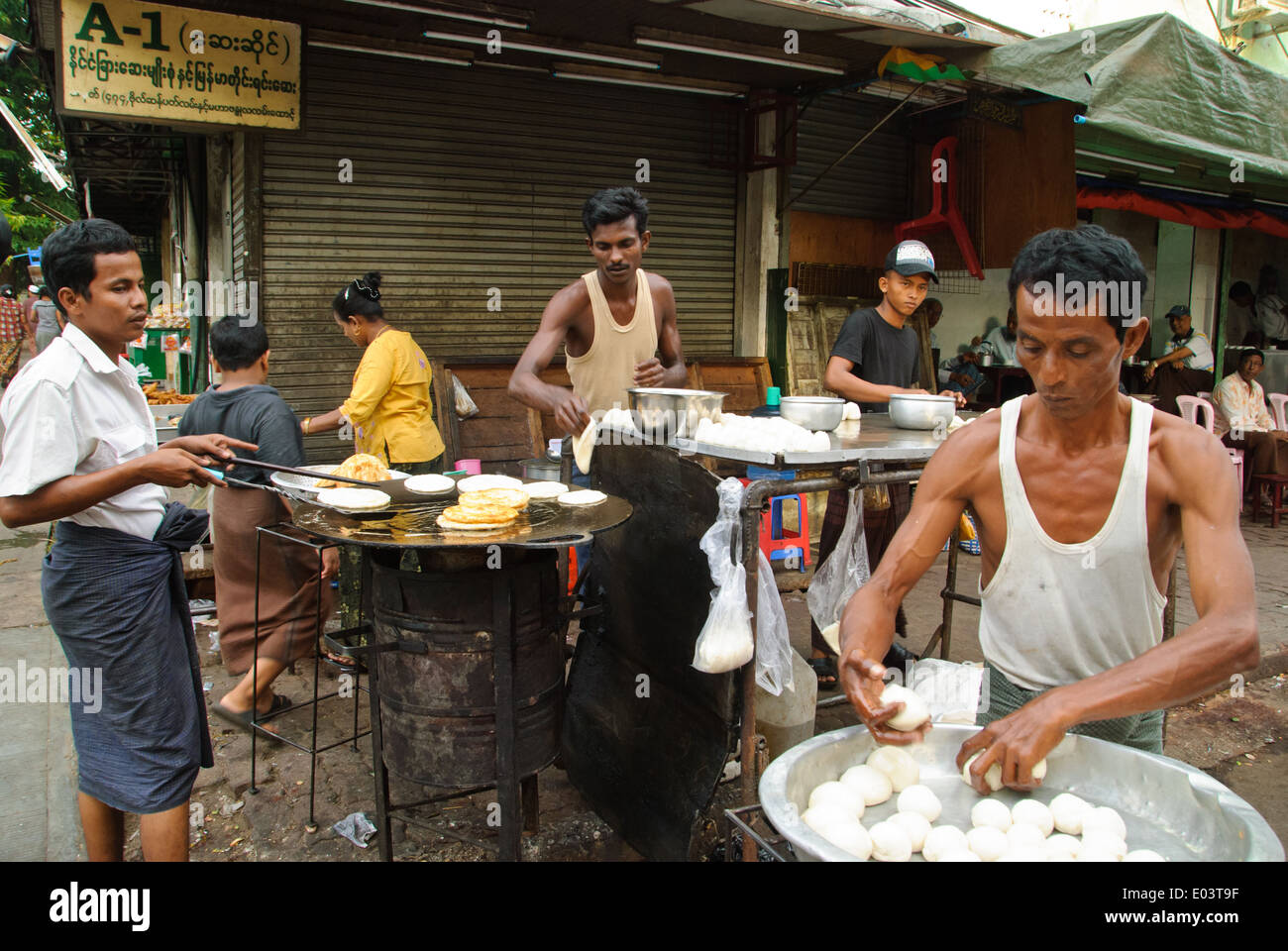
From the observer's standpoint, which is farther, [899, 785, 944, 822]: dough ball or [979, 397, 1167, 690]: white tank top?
[979, 397, 1167, 690]: white tank top

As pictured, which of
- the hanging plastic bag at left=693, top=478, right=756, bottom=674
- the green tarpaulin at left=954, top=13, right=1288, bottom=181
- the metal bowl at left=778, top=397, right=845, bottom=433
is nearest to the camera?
the hanging plastic bag at left=693, top=478, right=756, bottom=674

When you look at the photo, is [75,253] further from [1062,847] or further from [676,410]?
[1062,847]

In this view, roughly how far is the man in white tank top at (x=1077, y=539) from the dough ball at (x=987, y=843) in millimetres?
107

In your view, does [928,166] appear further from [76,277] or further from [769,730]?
[76,277]

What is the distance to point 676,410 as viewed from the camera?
3379mm

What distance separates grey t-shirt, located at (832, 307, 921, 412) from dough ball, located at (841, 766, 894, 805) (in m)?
3.30

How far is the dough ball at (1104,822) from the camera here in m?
1.58

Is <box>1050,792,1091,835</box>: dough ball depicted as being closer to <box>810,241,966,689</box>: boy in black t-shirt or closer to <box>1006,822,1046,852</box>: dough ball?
<box>1006,822,1046,852</box>: dough ball

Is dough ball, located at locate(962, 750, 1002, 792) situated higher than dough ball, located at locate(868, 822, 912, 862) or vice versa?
dough ball, located at locate(962, 750, 1002, 792)

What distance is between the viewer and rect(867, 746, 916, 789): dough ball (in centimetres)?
175

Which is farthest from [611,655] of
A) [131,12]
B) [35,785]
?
[131,12]

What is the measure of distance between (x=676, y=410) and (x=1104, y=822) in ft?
6.95

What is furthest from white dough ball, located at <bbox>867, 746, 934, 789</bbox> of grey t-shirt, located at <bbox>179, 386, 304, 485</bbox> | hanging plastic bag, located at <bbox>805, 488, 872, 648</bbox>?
grey t-shirt, located at <bbox>179, 386, 304, 485</bbox>
